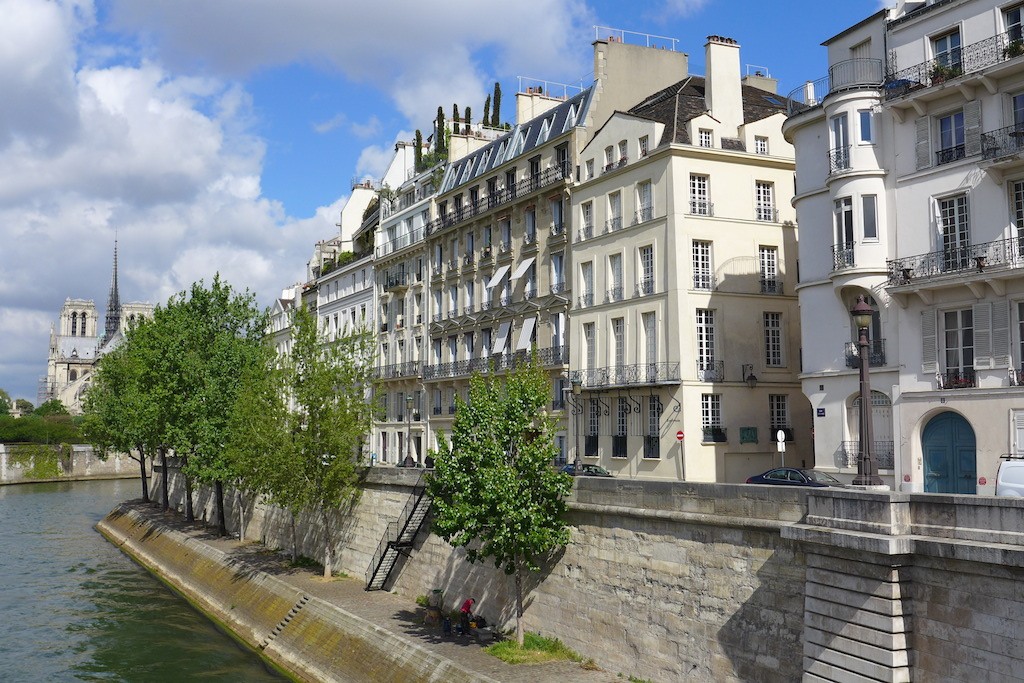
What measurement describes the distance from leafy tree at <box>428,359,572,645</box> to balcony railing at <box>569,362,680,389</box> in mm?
12749

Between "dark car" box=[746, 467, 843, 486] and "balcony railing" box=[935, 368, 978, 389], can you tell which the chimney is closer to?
"balcony railing" box=[935, 368, 978, 389]

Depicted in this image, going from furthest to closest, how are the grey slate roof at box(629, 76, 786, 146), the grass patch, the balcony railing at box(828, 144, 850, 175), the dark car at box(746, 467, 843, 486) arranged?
the grey slate roof at box(629, 76, 786, 146), the balcony railing at box(828, 144, 850, 175), the dark car at box(746, 467, 843, 486), the grass patch

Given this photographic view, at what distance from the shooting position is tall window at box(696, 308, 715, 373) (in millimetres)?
38250

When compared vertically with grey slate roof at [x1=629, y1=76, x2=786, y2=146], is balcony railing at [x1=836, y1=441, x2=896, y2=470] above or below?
below

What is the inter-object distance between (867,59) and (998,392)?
1076 centimetres

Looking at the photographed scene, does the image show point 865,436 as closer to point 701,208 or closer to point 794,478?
point 794,478

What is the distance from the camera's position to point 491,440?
2497 cm

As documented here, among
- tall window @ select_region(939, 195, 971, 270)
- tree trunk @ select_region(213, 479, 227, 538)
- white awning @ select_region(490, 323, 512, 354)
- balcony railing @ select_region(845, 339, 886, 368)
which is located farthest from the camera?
tree trunk @ select_region(213, 479, 227, 538)

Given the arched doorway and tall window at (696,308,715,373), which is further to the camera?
tall window at (696,308,715,373)

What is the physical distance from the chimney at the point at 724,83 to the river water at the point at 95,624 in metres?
28.0

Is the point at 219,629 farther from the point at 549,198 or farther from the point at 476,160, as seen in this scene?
the point at 476,160

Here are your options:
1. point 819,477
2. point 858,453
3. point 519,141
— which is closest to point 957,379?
point 858,453

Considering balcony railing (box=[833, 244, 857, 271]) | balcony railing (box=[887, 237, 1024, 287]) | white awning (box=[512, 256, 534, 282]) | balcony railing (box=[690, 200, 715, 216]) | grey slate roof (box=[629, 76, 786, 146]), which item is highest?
grey slate roof (box=[629, 76, 786, 146])

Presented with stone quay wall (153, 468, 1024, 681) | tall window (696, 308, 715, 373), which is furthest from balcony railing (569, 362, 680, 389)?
stone quay wall (153, 468, 1024, 681)
